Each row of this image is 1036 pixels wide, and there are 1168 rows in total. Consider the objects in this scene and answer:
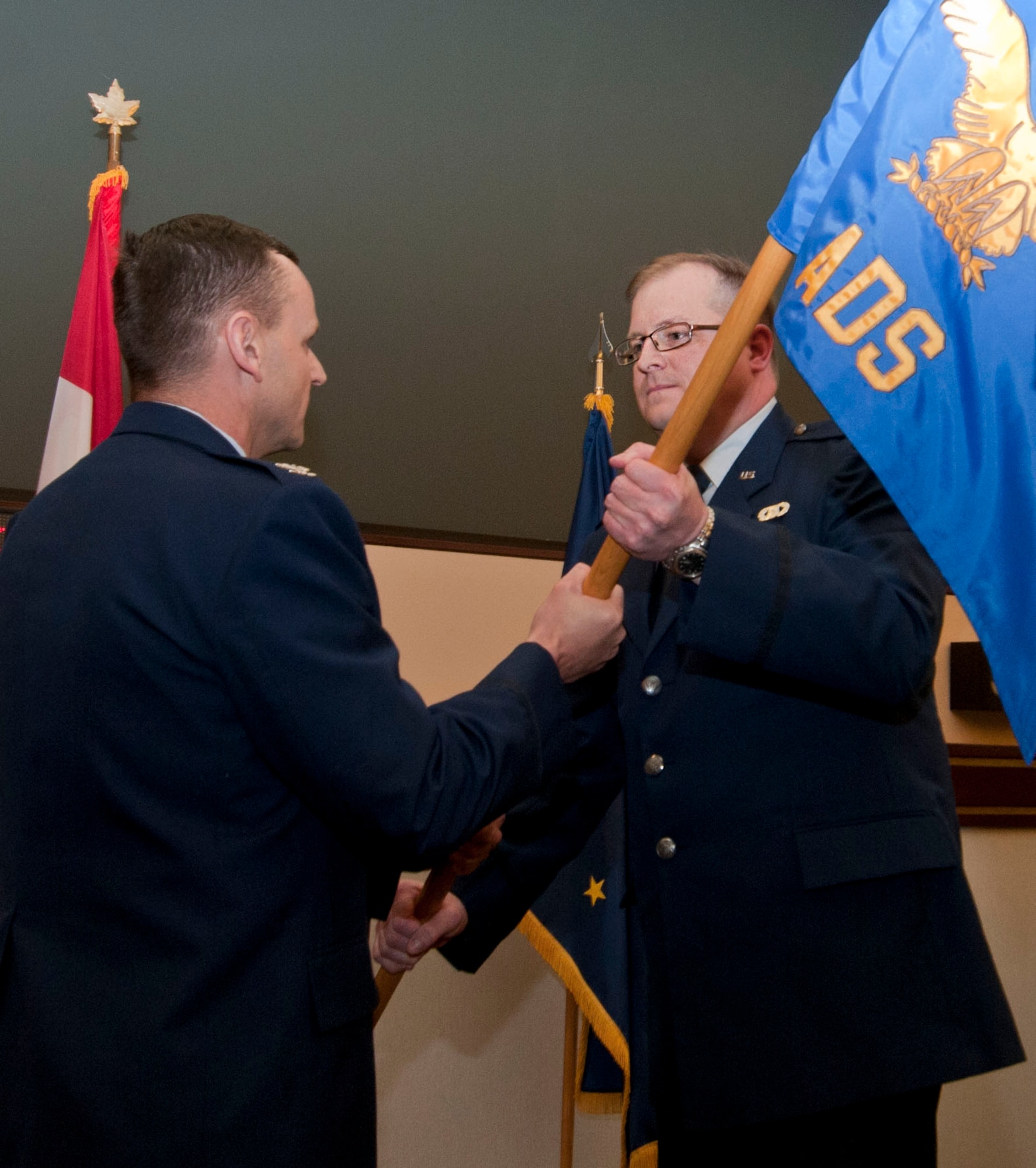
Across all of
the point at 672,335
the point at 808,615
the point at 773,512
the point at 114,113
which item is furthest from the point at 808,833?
the point at 114,113

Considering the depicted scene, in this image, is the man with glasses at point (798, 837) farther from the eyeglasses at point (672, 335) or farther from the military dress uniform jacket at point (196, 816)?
the military dress uniform jacket at point (196, 816)

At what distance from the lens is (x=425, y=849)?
3.86 feet

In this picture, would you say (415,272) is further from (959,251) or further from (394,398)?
(959,251)

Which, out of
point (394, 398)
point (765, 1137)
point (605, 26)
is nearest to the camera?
point (765, 1137)

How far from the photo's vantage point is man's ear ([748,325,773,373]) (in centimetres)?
175

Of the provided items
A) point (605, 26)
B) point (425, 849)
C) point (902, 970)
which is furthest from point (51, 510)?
point (605, 26)

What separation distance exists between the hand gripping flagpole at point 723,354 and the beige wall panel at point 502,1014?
1.77 metres

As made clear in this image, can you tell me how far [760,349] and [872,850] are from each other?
2.68ft

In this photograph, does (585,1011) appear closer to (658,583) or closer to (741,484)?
(658,583)

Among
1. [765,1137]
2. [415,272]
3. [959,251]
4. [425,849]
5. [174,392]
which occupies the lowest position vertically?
[765,1137]

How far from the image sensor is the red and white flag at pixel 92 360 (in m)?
2.66

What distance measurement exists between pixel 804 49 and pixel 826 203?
281 centimetres

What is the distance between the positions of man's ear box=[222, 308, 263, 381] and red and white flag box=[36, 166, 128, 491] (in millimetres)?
1430

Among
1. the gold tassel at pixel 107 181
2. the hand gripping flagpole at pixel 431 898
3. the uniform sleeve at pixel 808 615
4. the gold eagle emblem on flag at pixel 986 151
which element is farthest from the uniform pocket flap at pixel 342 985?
the gold tassel at pixel 107 181
